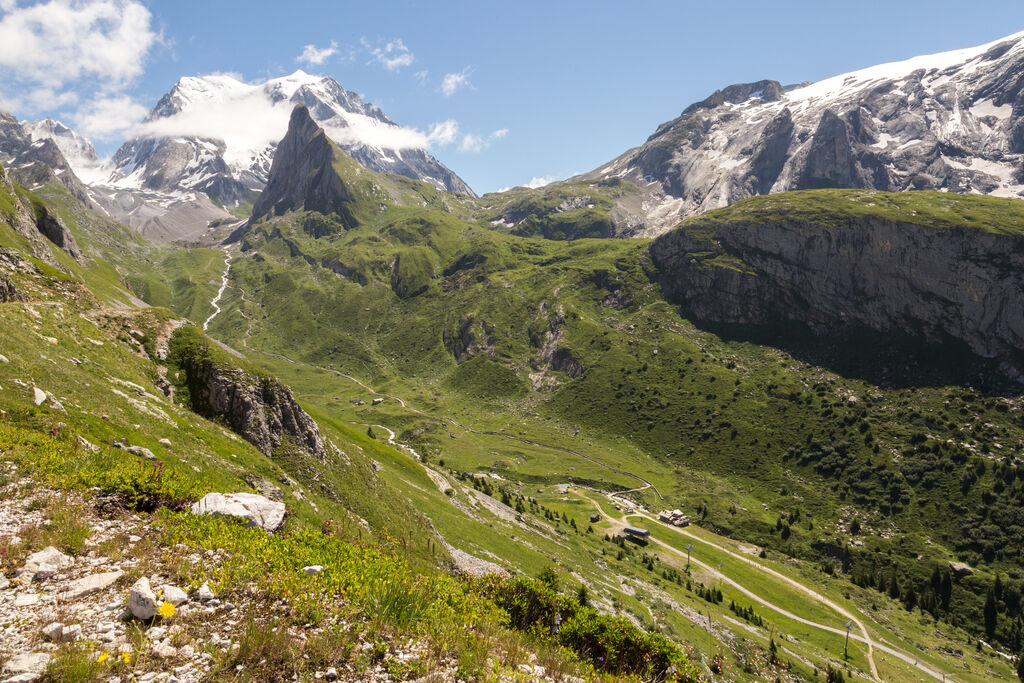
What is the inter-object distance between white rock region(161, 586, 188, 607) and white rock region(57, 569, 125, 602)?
3.99 feet

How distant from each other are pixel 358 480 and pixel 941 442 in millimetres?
215424

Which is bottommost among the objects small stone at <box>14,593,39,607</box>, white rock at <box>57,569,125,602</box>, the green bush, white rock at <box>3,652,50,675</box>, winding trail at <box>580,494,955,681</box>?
winding trail at <box>580,494,955,681</box>

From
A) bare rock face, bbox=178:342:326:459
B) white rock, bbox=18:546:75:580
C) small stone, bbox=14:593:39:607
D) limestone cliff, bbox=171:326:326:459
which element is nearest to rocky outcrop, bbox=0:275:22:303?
limestone cliff, bbox=171:326:326:459

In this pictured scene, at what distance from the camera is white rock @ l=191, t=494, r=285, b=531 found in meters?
14.8

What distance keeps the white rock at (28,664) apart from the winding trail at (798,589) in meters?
114

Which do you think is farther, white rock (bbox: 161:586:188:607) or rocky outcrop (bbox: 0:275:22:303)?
rocky outcrop (bbox: 0:275:22:303)

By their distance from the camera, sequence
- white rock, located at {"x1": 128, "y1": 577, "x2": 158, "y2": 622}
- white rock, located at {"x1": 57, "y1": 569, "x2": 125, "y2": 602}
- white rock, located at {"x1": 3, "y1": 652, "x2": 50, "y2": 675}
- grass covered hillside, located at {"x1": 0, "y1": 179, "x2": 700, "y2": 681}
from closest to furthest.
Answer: white rock, located at {"x1": 3, "y1": 652, "x2": 50, "y2": 675} < grass covered hillside, located at {"x1": 0, "y1": 179, "x2": 700, "y2": 681} < white rock, located at {"x1": 128, "y1": 577, "x2": 158, "y2": 622} < white rock, located at {"x1": 57, "y1": 569, "x2": 125, "y2": 602}

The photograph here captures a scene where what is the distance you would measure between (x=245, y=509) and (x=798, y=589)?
5510 inches

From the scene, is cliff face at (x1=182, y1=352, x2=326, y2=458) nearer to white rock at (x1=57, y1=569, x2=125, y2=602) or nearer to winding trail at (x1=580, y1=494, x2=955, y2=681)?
white rock at (x1=57, y1=569, x2=125, y2=602)

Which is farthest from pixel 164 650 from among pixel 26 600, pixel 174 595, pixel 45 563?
pixel 45 563

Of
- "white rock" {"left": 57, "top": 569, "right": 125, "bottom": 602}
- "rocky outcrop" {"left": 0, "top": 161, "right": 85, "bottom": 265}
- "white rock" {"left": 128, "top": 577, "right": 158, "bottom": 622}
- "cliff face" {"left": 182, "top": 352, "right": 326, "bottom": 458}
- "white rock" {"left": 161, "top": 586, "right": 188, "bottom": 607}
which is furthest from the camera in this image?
"rocky outcrop" {"left": 0, "top": 161, "right": 85, "bottom": 265}

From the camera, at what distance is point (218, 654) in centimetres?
816

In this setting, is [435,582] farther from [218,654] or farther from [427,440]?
[427,440]

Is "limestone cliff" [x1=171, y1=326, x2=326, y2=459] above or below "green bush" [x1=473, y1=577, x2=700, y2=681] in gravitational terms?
above
